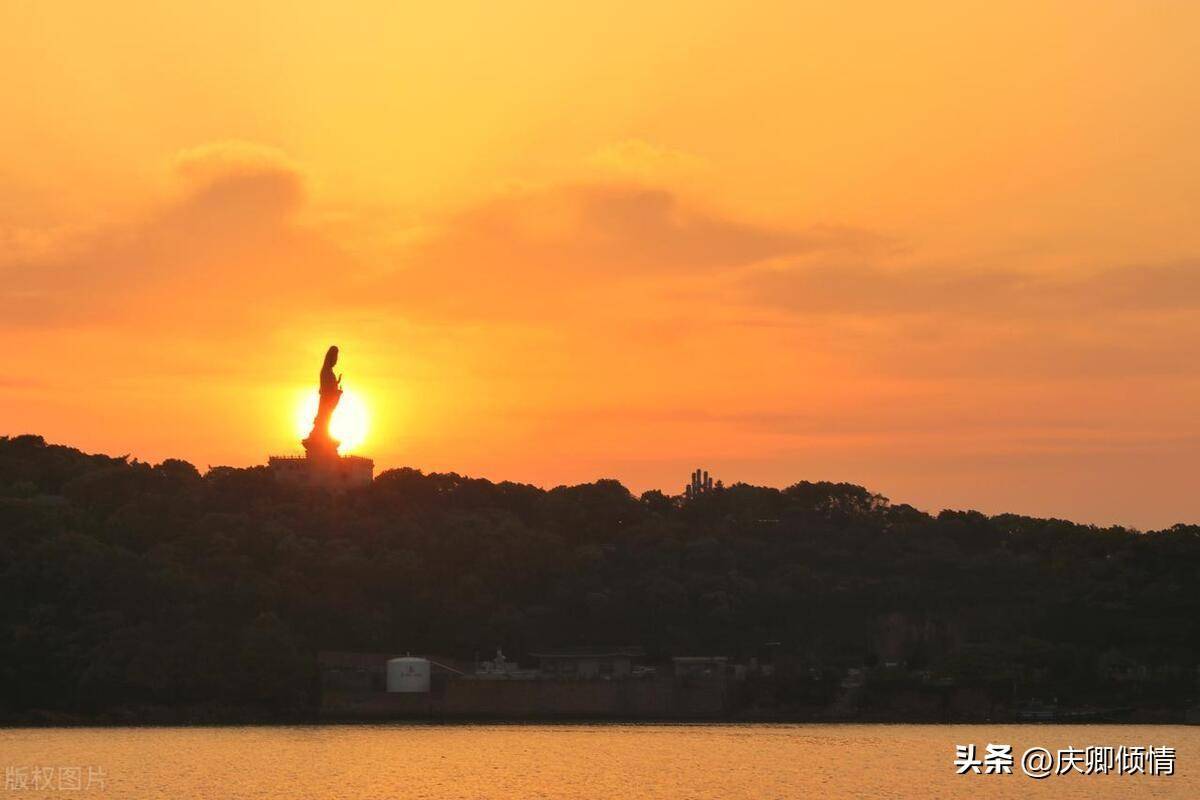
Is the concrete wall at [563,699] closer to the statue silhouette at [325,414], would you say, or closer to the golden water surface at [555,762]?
the golden water surface at [555,762]

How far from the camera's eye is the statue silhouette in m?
161

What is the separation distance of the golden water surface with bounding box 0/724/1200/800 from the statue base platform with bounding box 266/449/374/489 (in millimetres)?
41768

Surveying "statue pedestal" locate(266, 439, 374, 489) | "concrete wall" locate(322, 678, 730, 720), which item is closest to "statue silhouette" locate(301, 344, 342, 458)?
"statue pedestal" locate(266, 439, 374, 489)

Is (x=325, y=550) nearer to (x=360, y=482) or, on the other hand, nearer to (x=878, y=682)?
(x=360, y=482)

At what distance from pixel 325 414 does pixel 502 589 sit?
1247 inches

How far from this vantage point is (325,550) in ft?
436

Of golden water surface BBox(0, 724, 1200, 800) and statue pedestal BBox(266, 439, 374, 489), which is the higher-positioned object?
statue pedestal BBox(266, 439, 374, 489)

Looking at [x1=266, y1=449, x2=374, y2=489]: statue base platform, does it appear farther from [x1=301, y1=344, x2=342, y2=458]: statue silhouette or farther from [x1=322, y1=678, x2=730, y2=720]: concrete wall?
[x1=322, y1=678, x2=730, y2=720]: concrete wall

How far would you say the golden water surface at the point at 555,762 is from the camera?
76.9m

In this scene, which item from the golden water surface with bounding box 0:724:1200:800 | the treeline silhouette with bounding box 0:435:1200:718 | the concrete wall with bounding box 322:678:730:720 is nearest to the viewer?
the golden water surface with bounding box 0:724:1200:800

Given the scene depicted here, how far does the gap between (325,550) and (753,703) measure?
99.1ft

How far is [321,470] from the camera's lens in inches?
6284

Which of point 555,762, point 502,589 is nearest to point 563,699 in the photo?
point 502,589

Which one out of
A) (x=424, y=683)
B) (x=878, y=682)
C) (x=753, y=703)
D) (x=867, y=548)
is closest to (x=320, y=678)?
(x=424, y=683)
